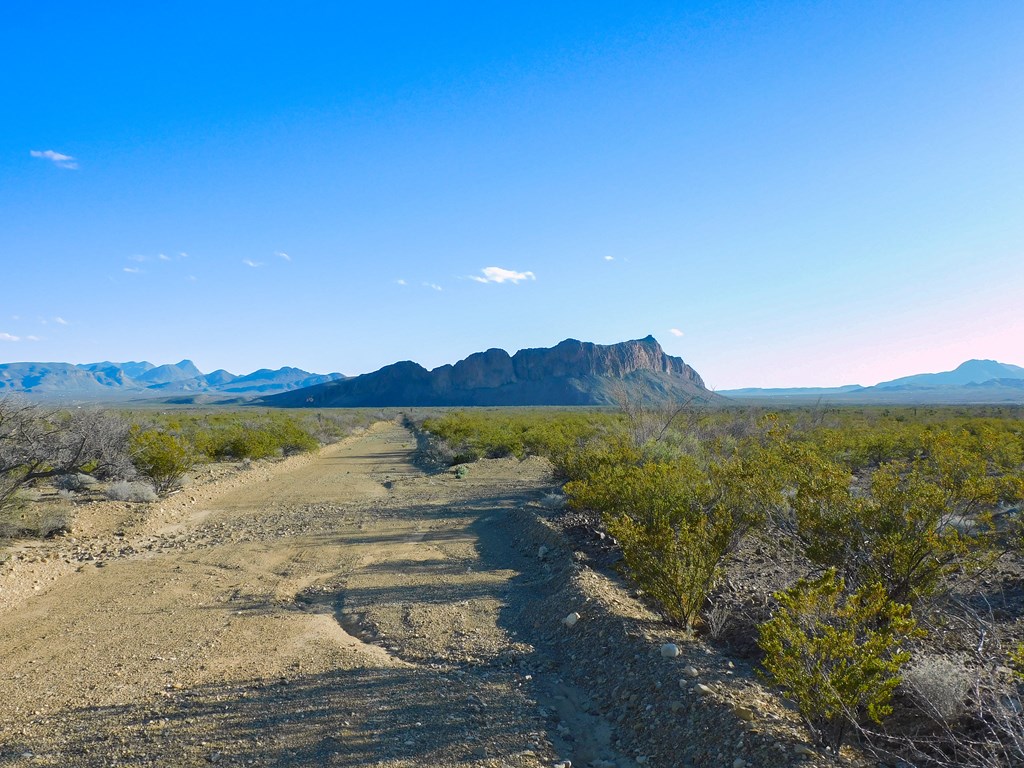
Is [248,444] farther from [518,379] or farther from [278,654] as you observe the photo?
[518,379]

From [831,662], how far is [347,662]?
446cm

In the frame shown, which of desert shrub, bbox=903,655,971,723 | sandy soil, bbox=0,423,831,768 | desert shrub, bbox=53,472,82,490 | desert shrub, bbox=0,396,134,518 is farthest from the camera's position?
desert shrub, bbox=53,472,82,490

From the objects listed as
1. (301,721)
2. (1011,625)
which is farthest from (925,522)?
(301,721)

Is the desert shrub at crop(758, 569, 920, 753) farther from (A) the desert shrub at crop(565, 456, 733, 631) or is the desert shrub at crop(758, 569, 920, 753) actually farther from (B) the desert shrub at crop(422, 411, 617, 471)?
(B) the desert shrub at crop(422, 411, 617, 471)

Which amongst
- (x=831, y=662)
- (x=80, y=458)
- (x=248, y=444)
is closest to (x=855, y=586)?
(x=831, y=662)

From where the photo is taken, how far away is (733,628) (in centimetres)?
643

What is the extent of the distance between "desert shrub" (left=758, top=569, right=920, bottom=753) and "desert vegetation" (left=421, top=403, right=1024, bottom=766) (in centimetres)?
1

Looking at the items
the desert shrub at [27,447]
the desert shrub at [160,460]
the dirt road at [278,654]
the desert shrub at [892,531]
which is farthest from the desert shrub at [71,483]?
the desert shrub at [892,531]

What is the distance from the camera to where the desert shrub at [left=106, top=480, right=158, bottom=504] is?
14.7m

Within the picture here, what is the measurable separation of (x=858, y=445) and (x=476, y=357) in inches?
4864

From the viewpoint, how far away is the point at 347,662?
608cm

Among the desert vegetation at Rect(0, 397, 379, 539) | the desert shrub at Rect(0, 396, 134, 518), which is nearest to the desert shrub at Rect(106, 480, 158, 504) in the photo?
the desert vegetation at Rect(0, 397, 379, 539)

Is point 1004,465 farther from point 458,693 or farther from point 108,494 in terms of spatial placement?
point 108,494

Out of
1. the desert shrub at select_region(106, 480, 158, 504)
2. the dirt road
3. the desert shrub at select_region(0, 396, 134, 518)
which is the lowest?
the dirt road
